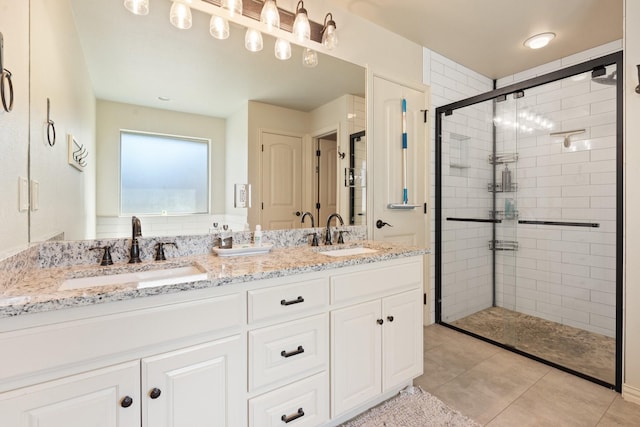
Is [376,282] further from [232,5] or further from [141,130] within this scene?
[232,5]

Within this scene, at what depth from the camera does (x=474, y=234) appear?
3.08 m

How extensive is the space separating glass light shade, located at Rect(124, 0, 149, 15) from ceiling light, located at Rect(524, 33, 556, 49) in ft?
9.50

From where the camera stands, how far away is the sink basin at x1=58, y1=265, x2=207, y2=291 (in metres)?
1.16

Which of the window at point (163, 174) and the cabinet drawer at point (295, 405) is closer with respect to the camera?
the cabinet drawer at point (295, 405)

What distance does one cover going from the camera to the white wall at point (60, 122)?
1.20 metres

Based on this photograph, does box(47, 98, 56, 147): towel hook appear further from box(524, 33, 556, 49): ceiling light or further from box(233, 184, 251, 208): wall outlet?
box(524, 33, 556, 49): ceiling light

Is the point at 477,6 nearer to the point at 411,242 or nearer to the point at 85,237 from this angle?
the point at 411,242

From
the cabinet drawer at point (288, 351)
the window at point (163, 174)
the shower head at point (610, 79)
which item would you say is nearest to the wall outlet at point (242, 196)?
the window at point (163, 174)

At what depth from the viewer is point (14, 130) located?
3.42 ft

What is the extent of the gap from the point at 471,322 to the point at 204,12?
3.25 m

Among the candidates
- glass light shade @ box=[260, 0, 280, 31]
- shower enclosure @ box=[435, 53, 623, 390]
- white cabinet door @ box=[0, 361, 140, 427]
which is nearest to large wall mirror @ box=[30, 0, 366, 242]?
glass light shade @ box=[260, 0, 280, 31]

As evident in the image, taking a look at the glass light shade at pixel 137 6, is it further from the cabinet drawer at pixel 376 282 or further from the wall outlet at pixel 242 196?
the cabinet drawer at pixel 376 282

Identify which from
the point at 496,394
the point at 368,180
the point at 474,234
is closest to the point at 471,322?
the point at 474,234

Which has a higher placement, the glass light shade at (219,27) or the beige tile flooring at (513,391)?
the glass light shade at (219,27)
